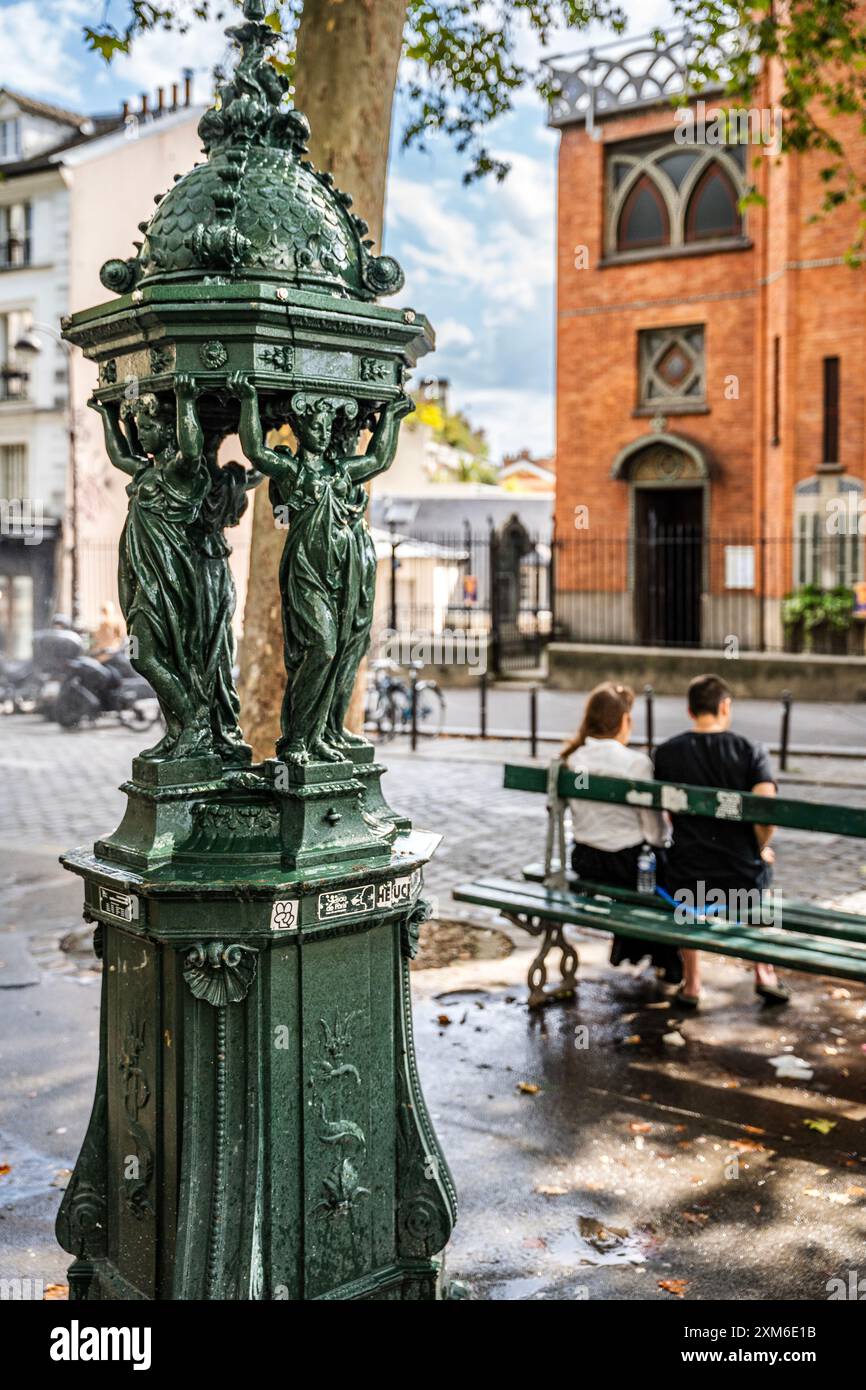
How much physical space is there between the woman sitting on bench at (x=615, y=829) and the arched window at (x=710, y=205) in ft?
71.0

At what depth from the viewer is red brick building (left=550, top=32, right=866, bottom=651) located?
23312 millimetres

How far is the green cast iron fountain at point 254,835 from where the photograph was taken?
10.1ft

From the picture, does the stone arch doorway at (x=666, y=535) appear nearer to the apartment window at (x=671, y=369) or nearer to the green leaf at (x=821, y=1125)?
the apartment window at (x=671, y=369)

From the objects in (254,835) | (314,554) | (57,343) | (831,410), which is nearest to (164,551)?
(314,554)

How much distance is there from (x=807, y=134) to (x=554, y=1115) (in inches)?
344

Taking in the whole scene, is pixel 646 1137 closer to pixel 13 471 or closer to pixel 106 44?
pixel 106 44

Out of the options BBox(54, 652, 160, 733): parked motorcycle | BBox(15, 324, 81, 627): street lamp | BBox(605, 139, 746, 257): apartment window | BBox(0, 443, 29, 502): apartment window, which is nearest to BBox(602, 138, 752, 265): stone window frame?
BBox(605, 139, 746, 257): apartment window

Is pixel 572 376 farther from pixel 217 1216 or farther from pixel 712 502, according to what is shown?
pixel 217 1216

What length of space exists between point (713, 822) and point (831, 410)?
1905 centimetres

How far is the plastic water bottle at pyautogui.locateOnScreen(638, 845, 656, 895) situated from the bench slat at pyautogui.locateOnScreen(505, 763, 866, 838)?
454 mm

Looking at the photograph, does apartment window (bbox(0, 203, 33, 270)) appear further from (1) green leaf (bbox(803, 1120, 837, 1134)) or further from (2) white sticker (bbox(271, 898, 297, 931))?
(2) white sticker (bbox(271, 898, 297, 931))

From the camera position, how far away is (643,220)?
87.5 ft

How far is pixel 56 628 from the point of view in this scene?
22172 millimetres
